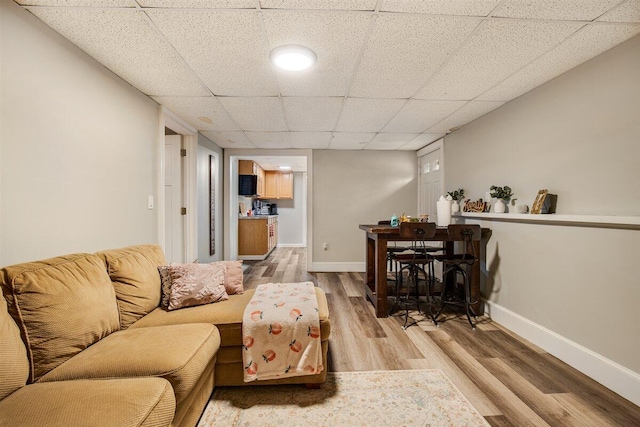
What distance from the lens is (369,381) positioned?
70.9 inches

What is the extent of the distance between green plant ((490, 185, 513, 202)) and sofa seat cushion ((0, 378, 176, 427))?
10.1 feet

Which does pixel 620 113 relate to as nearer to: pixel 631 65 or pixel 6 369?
pixel 631 65

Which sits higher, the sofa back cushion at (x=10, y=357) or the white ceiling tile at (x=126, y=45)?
the white ceiling tile at (x=126, y=45)

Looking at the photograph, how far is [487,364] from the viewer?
2020 millimetres

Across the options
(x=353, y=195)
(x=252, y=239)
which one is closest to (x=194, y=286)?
(x=353, y=195)

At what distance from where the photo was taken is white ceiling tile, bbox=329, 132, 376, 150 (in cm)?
396

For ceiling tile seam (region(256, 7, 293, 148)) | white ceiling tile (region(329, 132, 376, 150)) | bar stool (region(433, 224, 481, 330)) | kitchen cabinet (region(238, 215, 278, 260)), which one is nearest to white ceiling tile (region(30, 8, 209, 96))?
ceiling tile seam (region(256, 7, 293, 148))

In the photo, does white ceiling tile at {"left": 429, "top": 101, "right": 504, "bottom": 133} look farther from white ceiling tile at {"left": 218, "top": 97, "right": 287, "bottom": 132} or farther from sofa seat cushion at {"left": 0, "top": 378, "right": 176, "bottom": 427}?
sofa seat cushion at {"left": 0, "top": 378, "right": 176, "bottom": 427}

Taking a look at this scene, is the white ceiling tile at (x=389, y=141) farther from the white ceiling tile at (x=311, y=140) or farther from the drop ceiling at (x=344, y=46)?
the drop ceiling at (x=344, y=46)

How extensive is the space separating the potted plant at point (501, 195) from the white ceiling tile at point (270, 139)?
2687 mm

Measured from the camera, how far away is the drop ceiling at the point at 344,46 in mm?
1473

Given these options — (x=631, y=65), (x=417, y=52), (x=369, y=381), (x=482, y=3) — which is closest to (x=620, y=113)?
(x=631, y=65)

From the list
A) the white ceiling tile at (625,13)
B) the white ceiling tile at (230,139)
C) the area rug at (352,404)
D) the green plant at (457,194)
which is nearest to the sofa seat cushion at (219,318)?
the area rug at (352,404)

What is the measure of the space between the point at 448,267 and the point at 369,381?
67.8 inches
